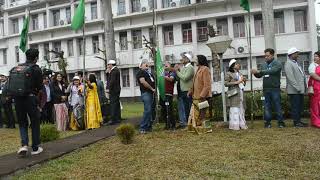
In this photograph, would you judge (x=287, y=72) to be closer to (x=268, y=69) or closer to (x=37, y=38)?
(x=268, y=69)

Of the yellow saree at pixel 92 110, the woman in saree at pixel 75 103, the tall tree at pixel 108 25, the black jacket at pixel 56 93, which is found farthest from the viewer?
the tall tree at pixel 108 25

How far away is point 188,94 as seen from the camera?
10.3m

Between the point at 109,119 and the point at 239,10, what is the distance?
2504cm

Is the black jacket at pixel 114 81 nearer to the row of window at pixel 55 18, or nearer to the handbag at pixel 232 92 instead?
the handbag at pixel 232 92

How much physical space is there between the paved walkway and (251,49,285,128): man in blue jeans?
362 centimetres

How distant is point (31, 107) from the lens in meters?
7.25

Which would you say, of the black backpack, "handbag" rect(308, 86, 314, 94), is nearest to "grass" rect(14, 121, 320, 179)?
the black backpack

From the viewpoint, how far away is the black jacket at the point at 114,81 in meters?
11.6

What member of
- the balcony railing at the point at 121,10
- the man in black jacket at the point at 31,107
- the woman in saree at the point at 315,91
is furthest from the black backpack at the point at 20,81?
the balcony railing at the point at 121,10

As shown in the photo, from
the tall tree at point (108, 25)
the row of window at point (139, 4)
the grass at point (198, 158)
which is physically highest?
the row of window at point (139, 4)

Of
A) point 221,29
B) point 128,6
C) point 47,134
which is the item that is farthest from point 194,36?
point 47,134

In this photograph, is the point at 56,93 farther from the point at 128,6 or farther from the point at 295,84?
the point at 128,6

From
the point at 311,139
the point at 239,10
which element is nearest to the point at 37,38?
the point at 239,10

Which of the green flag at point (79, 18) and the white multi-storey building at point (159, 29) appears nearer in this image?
the green flag at point (79, 18)
